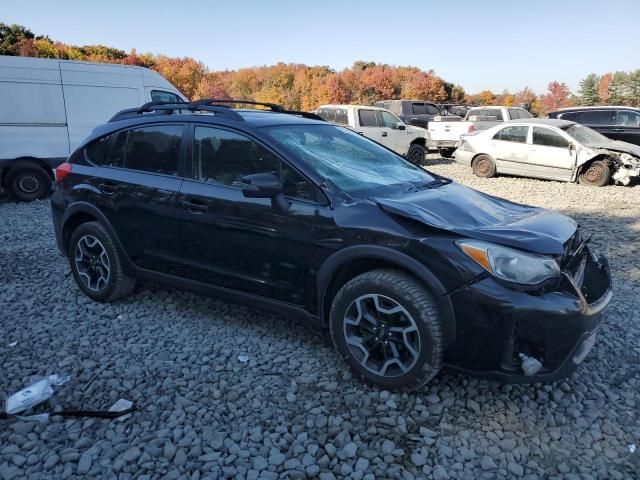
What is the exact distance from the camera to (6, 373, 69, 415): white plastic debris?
2.80 m

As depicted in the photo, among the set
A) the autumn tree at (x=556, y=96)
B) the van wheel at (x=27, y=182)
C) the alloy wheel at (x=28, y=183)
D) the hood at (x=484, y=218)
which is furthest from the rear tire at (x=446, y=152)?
the autumn tree at (x=556, y=96)

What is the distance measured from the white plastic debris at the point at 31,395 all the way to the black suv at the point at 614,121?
15.3 meters

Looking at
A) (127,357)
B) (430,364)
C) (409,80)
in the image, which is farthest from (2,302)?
(409,80)

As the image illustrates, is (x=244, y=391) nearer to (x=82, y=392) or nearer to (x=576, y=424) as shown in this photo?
(x=82, y=392)

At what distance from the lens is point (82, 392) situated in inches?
118

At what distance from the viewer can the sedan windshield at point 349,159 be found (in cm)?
330

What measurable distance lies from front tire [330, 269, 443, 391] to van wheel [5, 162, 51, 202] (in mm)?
8198

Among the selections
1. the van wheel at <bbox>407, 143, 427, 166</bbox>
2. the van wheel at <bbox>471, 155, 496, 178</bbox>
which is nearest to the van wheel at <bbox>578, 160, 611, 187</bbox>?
the van wheel at <bbox>471, 155, 496, 178</bbox>

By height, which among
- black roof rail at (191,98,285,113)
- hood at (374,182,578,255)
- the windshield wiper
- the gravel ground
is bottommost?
the gravel ground

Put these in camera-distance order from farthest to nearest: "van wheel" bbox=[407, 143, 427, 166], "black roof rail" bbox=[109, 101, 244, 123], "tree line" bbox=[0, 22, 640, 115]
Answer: "tree line" bbox=[0, 22, 640, 115]
"van wheel" bbox=[407, 143, 427, 166]
"black roof rail" bbox=[109, 101, 244, 123]

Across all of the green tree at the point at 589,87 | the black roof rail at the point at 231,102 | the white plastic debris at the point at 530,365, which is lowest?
the white plastic debris at the point at 530,365

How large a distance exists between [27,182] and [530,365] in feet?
30.8

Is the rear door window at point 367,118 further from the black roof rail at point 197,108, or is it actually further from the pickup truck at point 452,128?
the black roof rail at point 197,108

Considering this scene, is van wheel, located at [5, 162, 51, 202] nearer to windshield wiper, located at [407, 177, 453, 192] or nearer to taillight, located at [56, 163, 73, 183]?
taillight, located at [56, 163, 73, 183]
